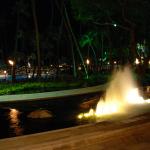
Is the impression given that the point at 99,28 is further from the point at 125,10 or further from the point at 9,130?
the point at 9,130

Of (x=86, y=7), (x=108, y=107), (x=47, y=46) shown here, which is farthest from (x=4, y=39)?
(x=108, y=107)

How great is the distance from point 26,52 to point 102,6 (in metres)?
22.6

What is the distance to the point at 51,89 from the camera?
27.2 meters

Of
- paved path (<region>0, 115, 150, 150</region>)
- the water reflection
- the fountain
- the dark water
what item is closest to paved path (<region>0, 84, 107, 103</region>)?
the dark water

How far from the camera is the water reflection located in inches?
534

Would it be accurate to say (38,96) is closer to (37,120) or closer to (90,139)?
(37,120)

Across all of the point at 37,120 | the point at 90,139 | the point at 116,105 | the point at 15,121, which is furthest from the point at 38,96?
the point at 90,139

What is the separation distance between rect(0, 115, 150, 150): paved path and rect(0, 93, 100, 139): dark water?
139 inches

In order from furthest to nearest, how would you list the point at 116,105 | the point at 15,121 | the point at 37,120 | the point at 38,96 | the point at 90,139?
the point at 38,96 < the point at 116,105 < the point at 15,121 < the point at 37,120 < the point at 90,139

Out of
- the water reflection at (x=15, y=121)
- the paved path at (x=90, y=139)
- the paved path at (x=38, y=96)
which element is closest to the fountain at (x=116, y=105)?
the water reflection at (x=15, y=121)

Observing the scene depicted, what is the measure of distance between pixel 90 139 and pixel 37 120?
21.5 ft

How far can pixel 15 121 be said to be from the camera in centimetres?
1585

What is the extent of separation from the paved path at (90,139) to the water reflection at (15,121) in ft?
12.0

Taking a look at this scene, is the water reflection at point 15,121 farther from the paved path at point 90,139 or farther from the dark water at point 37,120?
the paved path at point 90,139
